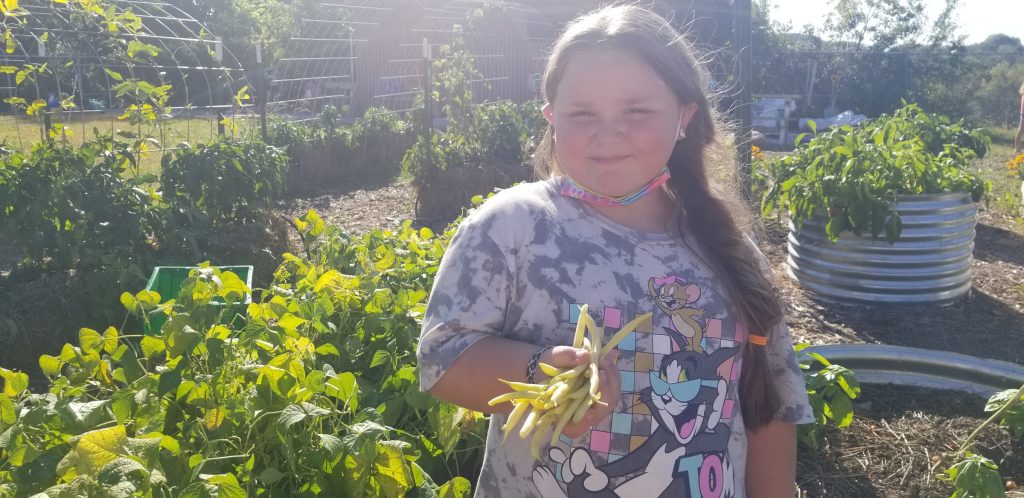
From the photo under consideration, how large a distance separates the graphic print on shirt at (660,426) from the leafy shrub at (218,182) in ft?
14.8

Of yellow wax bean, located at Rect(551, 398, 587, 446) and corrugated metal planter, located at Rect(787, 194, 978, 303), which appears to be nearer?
yellow wax bean, located at Rect(551, 398, 587, 446)

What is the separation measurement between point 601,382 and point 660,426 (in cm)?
27

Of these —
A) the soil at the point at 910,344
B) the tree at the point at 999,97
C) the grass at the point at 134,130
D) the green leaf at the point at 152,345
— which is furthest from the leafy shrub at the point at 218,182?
the tree at the point at 999,97

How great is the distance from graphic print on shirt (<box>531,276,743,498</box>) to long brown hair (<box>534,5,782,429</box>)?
0.39ft

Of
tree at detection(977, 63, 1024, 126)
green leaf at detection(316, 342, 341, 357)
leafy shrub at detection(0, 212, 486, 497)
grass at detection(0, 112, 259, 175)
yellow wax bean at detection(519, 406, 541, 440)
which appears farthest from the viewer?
tree at detection(977, 63, 1024, 126)

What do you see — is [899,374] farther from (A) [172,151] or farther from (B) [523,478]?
(A) [172,151]

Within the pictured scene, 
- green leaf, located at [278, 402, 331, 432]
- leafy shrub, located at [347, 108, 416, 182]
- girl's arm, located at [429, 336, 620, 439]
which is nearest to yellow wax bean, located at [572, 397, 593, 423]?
girl's arm, located at [429, 336, 620, 439]

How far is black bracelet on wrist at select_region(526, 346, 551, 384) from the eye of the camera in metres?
1.26

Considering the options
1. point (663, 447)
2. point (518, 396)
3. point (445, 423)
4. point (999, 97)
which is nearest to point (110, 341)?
point (445, 423)

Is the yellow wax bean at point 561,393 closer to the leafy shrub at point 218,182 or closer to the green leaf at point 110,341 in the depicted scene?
the green leaf at point 110,341

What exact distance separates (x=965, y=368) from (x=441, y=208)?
19.6 ft

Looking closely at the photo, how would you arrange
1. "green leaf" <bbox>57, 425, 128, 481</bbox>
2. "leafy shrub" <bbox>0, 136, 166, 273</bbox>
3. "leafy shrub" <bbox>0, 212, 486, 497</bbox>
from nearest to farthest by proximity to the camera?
"green leaf" <bbox>57, 425, 128, 481</bbox> → "leafy shrub" <bbox>0, 212, 486, 497</bbox> → "leafy shrub" <bbox>0, 136, 166, 273</bbox>

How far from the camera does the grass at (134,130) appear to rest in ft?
21.2

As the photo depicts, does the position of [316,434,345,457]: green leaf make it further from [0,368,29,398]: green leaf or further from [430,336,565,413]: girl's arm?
[0,368,29,398]: green leaf
